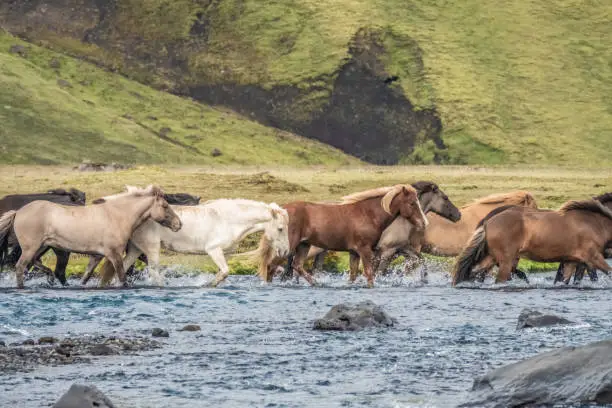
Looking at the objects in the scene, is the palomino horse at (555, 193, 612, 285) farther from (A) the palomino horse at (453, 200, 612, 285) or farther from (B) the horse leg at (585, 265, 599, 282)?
(A) the palomino horse at (453, 200, 612, 285)

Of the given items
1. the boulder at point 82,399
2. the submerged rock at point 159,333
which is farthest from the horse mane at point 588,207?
the boulder at point 82,399

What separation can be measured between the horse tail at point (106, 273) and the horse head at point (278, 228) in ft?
9.71

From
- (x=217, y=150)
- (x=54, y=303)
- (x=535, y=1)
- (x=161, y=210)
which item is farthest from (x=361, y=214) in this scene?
(x=535, y=1)

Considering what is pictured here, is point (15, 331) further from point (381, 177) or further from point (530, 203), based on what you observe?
point (381, 177)

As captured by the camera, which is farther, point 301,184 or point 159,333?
point 301,184

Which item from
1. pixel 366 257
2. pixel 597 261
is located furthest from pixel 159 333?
pixel 597 261

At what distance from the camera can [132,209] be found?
22703mm

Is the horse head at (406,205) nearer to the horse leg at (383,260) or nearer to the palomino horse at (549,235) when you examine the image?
the horse leg at (383,260)

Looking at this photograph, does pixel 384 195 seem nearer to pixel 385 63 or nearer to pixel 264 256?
pixel 264 256

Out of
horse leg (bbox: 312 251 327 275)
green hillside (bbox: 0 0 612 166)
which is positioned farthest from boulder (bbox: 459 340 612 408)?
green hillside (bbox: 0 0 612 166)

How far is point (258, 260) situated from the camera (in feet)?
80.3

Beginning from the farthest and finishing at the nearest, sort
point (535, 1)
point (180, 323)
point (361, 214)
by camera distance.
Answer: point (535, 1), point (361, 214), point (180, 323)

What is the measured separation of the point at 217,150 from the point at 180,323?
54067 millimetres

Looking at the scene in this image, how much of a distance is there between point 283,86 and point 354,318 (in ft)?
224
